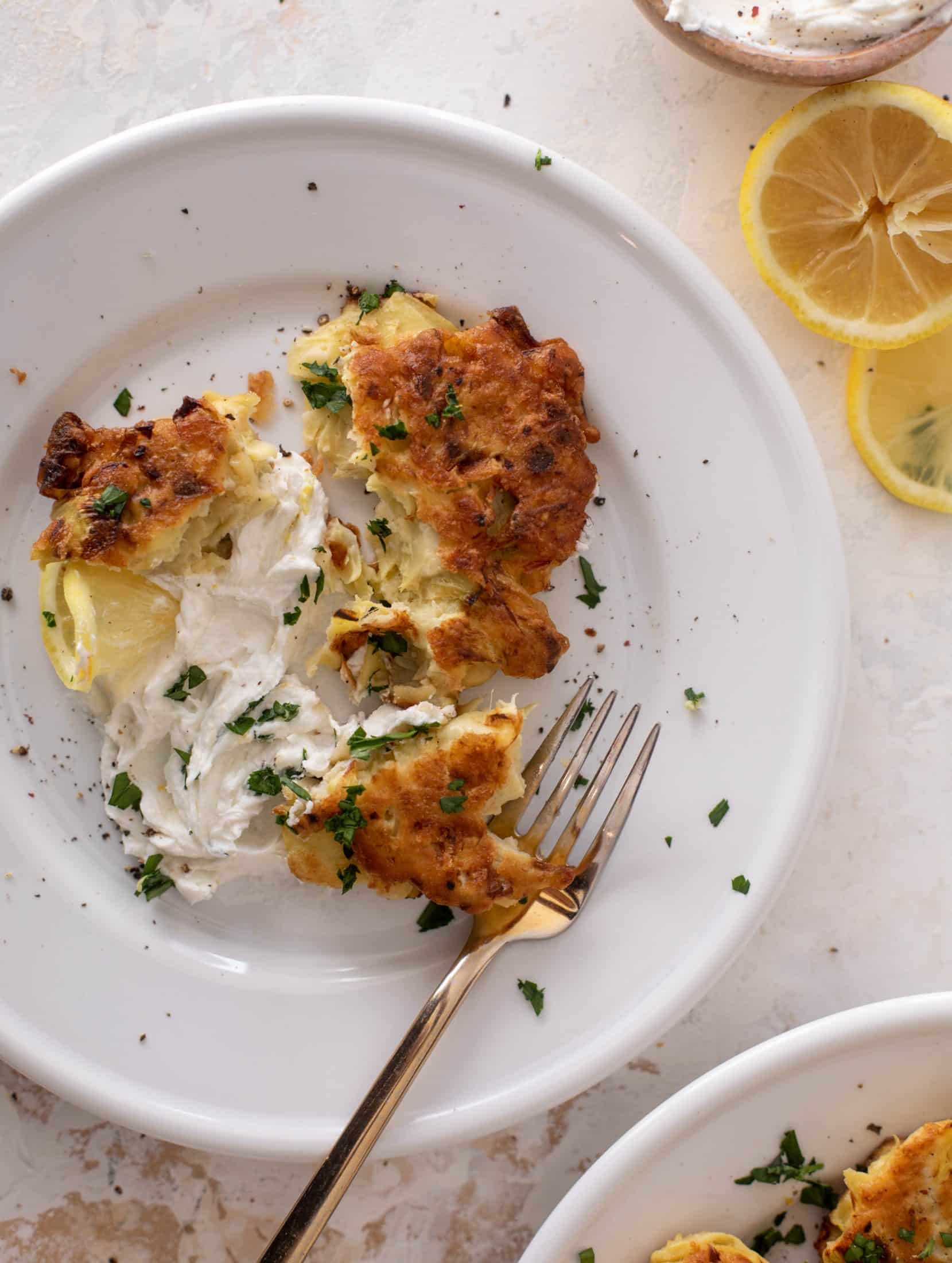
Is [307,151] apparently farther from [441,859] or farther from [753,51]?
[441,859]

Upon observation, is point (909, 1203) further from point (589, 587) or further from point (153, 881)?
point (153, 881)

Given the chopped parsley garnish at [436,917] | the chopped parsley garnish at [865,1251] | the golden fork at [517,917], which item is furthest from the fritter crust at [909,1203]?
the chopped parsley garnish at [436,917]

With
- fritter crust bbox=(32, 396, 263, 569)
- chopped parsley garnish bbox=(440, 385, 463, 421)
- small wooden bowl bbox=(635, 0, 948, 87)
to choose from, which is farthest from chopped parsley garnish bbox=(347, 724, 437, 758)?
small wooden bowl bbox=(635, 0, 948, 87)

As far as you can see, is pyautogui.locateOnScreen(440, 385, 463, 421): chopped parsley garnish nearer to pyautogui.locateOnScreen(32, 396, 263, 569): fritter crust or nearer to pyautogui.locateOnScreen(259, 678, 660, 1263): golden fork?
pyautogui.locateOnScreen(32, 396, 263, 569): fritter crust

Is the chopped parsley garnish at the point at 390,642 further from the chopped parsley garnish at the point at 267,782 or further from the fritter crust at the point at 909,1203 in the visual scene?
the fritter crust at the point at 909,1203

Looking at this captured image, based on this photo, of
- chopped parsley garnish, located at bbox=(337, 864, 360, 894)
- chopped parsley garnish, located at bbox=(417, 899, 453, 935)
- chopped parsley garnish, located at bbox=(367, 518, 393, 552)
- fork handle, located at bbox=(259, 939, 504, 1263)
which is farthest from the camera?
chopped parsley garnish, located at bbox=(417, 899, 453, 935)

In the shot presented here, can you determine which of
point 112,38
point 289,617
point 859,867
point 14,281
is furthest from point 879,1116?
point 112,38

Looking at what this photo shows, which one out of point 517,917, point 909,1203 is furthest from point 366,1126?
point 909,1203
